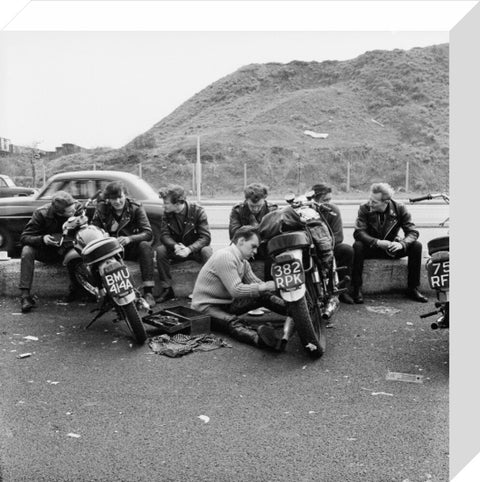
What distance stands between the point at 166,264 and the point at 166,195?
687 mm

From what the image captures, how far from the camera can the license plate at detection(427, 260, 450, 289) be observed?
4.19 metres

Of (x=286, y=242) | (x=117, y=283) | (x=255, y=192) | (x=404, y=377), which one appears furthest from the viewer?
(x=255, y=192)

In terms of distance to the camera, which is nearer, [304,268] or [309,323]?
[309,323]

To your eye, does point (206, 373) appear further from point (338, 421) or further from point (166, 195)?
point (166, 195)

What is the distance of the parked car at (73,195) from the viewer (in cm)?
768

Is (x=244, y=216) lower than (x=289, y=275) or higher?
higher

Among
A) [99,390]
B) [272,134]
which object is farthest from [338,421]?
[272,134]

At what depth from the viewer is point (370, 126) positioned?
9.69 metres

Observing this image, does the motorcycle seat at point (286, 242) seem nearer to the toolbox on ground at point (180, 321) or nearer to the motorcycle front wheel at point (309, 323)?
the motorcycle front wheel at point (309, 323)

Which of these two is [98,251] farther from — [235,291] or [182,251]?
[182,251]

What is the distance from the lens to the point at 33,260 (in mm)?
5809

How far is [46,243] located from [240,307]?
206cm

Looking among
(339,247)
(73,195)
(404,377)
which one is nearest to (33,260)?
(73,195)

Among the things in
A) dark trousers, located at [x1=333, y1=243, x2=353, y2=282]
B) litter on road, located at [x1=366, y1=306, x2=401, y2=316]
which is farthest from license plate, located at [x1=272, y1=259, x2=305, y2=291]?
dark trousers, located at [x1=333, y1=243, x2=353, y2=282]
